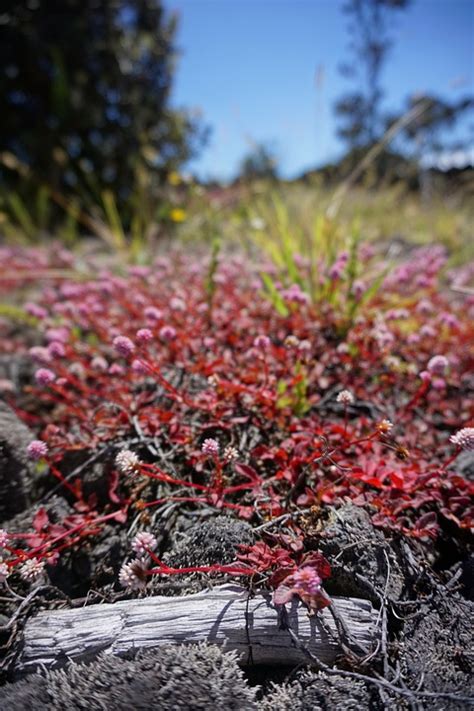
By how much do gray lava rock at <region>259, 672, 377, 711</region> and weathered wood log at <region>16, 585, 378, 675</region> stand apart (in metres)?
0.06

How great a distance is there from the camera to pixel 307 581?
1.14 meters

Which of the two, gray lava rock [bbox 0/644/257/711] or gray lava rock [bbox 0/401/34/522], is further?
gray lava rock [bbox 0/401/34/522]

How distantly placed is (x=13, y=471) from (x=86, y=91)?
23.3 ft

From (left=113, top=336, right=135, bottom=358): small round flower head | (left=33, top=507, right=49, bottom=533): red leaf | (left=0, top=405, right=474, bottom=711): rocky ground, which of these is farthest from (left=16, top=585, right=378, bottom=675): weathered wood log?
(left=113, top=336, right=135, bottom=358): small round flower head

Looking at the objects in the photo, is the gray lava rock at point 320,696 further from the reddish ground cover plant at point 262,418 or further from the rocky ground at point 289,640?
the reddish ground cover plant at point 262,418

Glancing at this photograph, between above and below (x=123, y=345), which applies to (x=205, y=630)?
below

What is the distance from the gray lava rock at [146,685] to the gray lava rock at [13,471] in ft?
2.46

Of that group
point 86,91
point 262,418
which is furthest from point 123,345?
point 86,91

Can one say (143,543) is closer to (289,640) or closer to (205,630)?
(205,630)

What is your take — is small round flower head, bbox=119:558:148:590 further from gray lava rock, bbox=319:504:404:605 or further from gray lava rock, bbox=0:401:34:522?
gray lava rock, bbox=0:401:34:522

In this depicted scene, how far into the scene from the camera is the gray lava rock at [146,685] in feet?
3.37

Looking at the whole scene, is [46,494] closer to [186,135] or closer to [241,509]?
[241,509]

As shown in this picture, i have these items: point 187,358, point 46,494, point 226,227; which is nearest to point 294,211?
point 226,227

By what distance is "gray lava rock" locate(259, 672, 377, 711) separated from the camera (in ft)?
3.58
